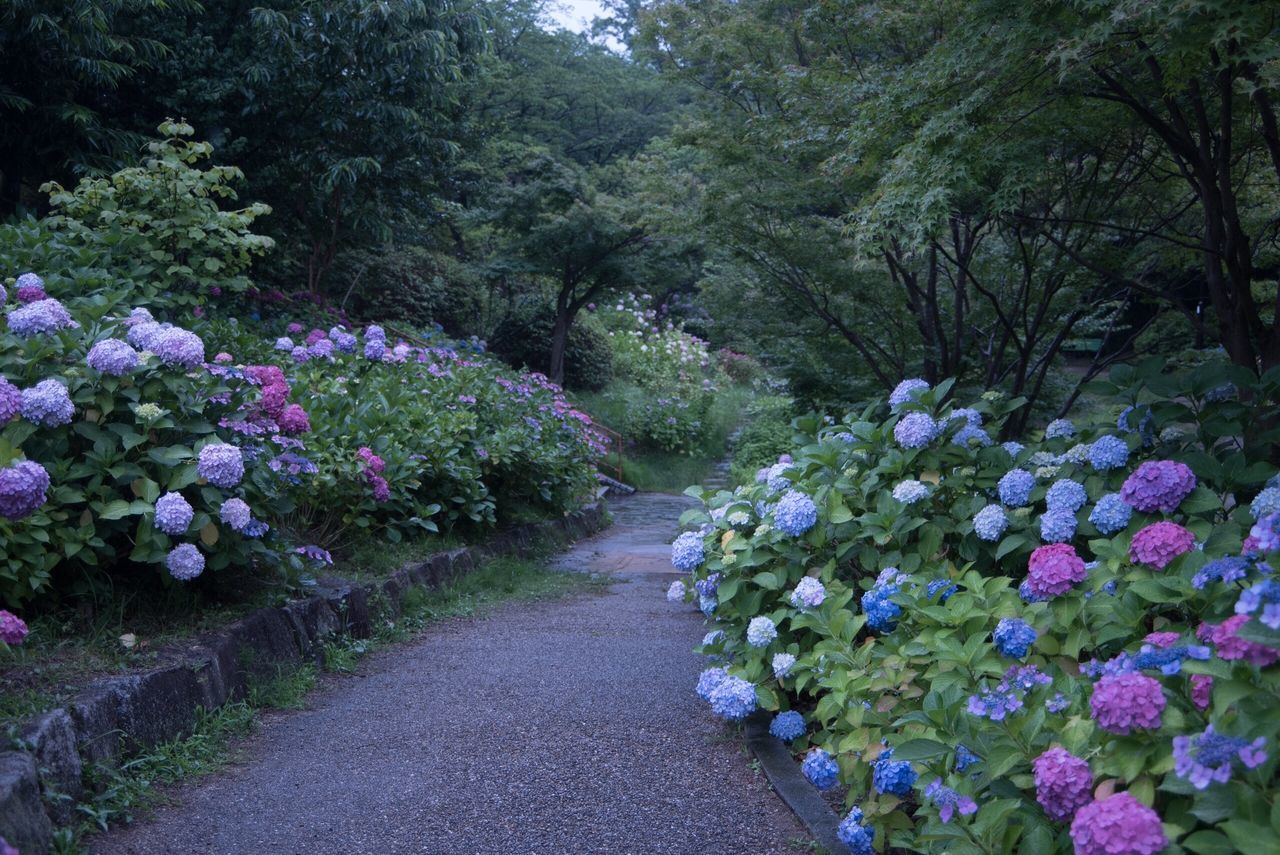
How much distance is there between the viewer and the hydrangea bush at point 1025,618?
1.69 metres

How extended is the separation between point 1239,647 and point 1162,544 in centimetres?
83

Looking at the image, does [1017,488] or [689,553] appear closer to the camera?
[1017,488]

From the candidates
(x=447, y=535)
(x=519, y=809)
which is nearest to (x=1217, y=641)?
(x=519, y=809)

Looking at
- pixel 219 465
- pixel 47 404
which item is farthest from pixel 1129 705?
pixel 47 404

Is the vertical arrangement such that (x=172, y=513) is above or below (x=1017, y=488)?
above

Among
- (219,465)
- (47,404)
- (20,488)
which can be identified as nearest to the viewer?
(20,488)

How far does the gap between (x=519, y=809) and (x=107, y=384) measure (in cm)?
217

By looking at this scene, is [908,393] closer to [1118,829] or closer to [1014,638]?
[1014,638]

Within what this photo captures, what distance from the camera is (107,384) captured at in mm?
3738

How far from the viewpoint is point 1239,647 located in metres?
1.65

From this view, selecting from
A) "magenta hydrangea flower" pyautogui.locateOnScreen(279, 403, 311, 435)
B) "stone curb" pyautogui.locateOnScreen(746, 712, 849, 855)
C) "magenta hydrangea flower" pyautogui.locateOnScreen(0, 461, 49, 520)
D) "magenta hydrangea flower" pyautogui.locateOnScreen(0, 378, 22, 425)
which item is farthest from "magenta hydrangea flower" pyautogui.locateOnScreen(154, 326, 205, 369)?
"stone curb" pyautogui.locateOnScreen(746, 712, 849, 855)

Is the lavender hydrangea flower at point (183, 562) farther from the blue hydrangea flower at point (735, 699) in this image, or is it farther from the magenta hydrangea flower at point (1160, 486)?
the magenta hydrangea flower at point (1160, 486)

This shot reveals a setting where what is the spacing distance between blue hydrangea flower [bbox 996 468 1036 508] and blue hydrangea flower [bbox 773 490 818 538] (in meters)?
0.66

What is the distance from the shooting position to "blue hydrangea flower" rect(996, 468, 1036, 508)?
131 inches
